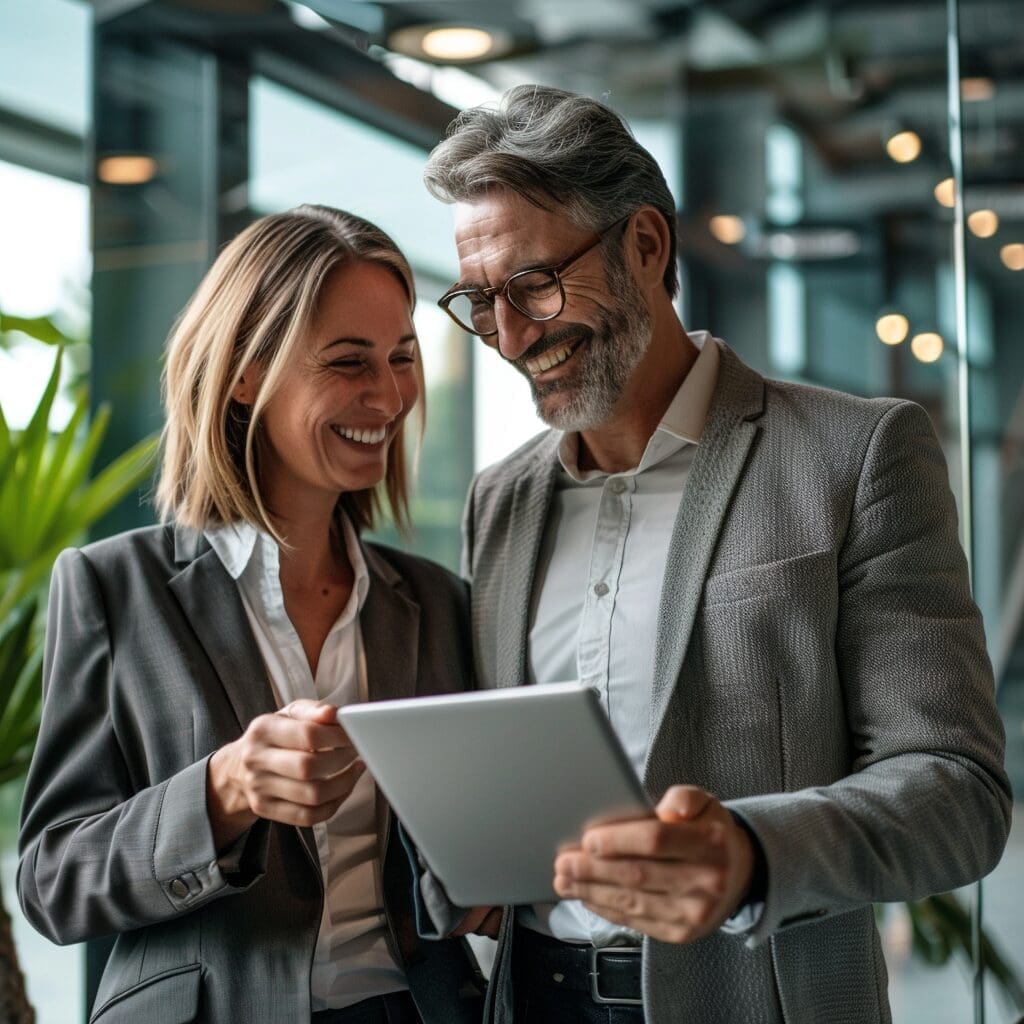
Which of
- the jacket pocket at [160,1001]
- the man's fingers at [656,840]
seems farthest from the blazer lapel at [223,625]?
the man's fingers at [656,840]

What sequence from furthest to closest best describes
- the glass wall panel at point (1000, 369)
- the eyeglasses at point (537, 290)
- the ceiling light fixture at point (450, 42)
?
1. the ceiling light fixture at point (450, 42)
2. the glass wall panel at point (1000, 369)
3. the eyeglasses at point (537, 290)

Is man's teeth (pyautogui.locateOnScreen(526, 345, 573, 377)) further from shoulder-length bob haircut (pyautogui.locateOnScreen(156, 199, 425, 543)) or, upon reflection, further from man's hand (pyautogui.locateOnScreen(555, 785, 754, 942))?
man's hand (pyautogui.locateOnScreen(555, 785, 754, 942))

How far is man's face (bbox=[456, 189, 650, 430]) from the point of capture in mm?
1832

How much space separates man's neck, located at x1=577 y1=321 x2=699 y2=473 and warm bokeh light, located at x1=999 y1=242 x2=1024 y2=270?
1.59 meters

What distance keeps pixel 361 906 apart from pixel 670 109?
3.68 metres

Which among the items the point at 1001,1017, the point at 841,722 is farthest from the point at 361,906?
the point at 1001,1017

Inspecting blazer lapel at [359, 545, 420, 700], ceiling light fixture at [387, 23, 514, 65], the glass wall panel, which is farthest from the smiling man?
ceiling light fixture at [387, 23, 514, 65]

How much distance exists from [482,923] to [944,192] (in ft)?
9.62

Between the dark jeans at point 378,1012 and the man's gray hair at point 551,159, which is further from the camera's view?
the man's gray hair at point 551,159

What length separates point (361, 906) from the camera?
5.67 ft

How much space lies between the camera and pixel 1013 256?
3223 millimetres

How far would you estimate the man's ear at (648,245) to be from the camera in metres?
1.90

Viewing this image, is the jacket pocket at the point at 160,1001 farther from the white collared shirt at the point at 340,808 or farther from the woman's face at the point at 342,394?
the woman's face at the point at 342,394

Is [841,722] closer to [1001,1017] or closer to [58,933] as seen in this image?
[58,933]
